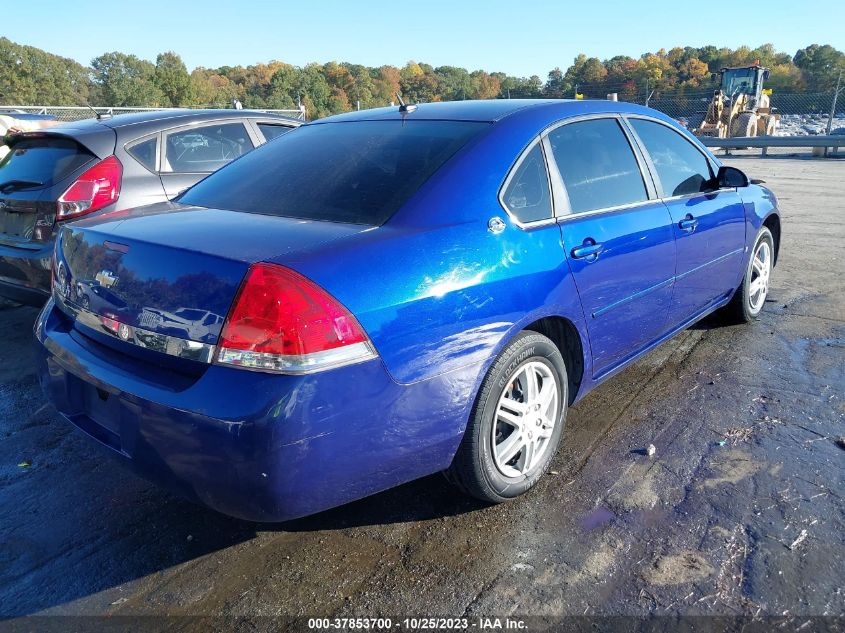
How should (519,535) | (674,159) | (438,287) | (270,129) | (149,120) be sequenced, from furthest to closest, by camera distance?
(270,129), (149,120), (674,159), (519,535), (438,287)

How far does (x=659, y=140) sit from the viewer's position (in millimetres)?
3881

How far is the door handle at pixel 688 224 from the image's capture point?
368 cm

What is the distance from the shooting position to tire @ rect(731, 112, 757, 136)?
2830cm

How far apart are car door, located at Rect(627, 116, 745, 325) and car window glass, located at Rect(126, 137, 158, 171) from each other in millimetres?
3606

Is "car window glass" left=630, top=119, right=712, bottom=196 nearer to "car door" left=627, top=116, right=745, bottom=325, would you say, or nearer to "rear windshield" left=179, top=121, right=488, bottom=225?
"car door" left=627, top=116, right=745, bottom=325

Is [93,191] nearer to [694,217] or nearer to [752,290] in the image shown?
[694,217]

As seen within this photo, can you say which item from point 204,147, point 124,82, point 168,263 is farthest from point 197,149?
point 124,82

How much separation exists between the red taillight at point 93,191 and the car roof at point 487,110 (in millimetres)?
2044

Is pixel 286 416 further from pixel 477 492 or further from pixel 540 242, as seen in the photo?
pixel 540 242

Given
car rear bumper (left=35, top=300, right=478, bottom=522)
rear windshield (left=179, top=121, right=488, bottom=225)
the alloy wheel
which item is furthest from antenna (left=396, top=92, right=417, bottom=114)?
car rear bumper (left=35, top=300, right=478, bottom=522)

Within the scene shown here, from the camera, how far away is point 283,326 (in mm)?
1961

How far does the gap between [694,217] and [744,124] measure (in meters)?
28.6

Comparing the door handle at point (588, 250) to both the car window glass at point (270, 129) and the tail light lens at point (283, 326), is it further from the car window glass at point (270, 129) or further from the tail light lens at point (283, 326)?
the car window glass at point (270, 129)

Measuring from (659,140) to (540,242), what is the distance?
1.68m
